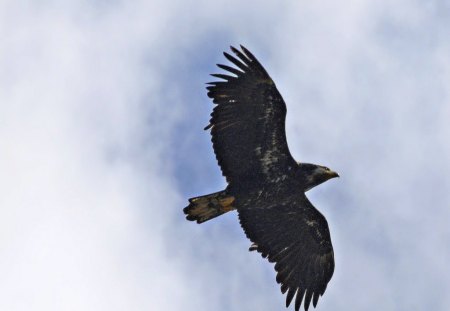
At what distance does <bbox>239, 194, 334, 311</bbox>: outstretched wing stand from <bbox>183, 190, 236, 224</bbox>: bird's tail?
68 centimetres

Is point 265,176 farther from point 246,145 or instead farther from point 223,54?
point 223,54

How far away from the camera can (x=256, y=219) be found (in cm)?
3003

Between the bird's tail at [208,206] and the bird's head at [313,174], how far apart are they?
186 centimetres

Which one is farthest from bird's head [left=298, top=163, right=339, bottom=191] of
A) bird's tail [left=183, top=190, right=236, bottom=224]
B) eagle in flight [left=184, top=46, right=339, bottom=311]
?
bird's tail [left=183, top=190, right=236, bottom=224]

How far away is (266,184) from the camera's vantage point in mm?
29375

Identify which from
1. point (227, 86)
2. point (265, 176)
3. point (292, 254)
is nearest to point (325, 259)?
point (292, 254)

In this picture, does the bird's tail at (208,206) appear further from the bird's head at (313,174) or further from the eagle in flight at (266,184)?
the bird's head at (313,174)

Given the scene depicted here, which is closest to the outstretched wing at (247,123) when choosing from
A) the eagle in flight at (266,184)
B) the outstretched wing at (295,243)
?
the eagle in flight at (266,184)

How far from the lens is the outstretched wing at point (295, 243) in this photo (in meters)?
30.0

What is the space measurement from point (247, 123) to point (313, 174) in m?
2.15

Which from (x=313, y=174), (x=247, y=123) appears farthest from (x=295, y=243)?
(x=247, y=123)

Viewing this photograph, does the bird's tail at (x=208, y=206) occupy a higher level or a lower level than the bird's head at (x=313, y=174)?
lower

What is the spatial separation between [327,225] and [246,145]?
10.2ft

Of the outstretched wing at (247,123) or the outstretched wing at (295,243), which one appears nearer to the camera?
the outstretched wing at (247,123)
